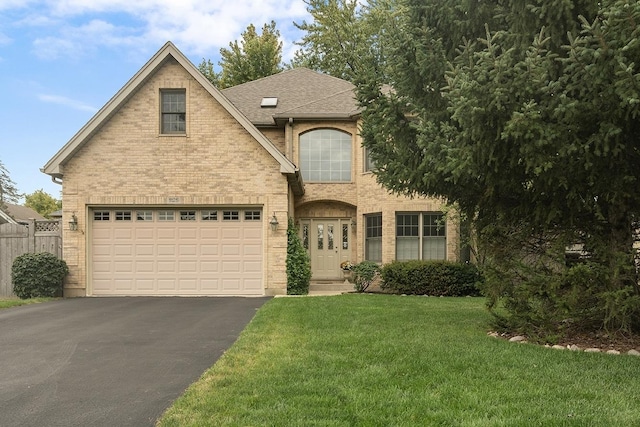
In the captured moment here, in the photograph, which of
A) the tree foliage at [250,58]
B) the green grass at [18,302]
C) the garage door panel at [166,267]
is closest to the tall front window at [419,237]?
the garage door panel at [166,267]

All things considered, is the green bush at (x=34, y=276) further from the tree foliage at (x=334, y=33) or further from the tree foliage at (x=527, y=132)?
the tree foliage at (x=334, y=33)

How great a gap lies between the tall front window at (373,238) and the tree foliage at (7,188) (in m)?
38.3

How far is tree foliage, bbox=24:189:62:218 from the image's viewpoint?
6262 centimetres

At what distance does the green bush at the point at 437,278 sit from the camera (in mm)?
14633

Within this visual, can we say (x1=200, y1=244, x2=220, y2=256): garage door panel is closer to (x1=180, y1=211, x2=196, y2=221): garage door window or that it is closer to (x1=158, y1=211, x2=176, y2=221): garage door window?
(x1=180, y1=211, x2=196, y2=221): garage door window

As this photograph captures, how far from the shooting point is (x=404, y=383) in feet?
15.8

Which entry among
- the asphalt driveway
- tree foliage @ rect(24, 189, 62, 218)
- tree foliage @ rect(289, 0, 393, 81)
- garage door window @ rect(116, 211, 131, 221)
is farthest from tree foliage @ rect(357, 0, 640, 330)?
tree foliage @ rect(24, 189, 62, 218)

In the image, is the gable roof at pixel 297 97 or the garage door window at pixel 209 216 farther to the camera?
the gable roof at pixel 297 97

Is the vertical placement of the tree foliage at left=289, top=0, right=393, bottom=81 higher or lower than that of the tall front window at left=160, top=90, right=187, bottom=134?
higher

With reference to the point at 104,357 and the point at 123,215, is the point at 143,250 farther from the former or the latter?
the point at 104,357

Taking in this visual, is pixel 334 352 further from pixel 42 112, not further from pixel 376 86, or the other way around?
pixel 42 112

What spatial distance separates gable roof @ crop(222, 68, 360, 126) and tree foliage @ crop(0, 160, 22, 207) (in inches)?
1302

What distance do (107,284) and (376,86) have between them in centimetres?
1020

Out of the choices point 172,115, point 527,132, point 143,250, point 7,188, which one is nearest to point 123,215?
point 143,250
